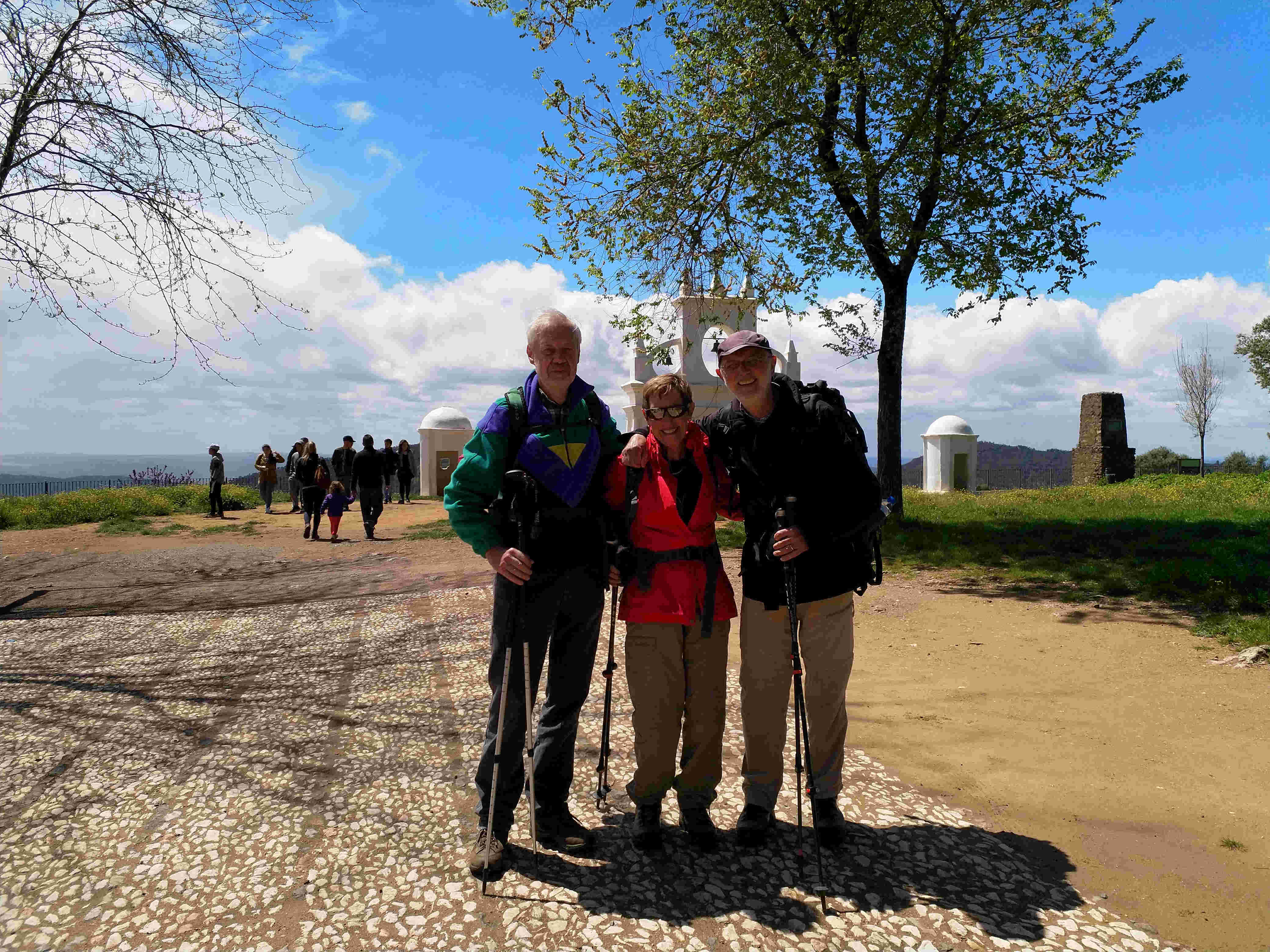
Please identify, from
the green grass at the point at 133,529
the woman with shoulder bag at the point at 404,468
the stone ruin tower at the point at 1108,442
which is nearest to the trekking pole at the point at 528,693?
the green grass at the point at 133,529

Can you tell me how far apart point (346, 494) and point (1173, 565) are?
13.5 m

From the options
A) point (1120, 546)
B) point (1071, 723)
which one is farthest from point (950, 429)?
point (1071, 723)

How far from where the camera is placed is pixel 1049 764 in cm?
422

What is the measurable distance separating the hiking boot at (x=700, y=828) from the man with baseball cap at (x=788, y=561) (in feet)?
0.40

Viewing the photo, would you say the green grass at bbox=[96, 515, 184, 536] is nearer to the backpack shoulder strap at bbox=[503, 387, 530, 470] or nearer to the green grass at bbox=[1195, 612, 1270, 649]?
the backpack shoulder strap at bbox=[503, 387, 530, 470]

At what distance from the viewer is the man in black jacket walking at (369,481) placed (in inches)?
555

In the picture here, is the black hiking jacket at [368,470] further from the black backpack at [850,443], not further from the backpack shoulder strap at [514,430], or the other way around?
the black backpack at [850,443]

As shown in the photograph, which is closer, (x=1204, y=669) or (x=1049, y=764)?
(x=1049, y=764)

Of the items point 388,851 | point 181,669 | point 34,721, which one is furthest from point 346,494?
point 388,851

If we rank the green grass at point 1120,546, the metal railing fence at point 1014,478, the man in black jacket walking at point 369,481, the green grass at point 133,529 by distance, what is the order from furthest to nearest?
the metal railing fence at point 1014,478 → the green grass at point 133,529 → the man in black jacket walking at point 369,481 → the green grass at point 1120,546

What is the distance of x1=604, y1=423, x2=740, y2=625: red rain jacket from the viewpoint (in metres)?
3.12

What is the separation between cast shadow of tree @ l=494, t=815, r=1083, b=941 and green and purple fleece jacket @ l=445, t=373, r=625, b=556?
1391mm

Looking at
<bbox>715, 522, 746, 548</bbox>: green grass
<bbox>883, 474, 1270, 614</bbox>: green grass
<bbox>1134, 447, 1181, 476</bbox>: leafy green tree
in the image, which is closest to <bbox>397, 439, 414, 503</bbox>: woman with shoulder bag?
<bbox>715, 522, 746, 548</bbox>: green grass

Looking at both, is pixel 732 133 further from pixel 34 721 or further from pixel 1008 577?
pixel 34 721
